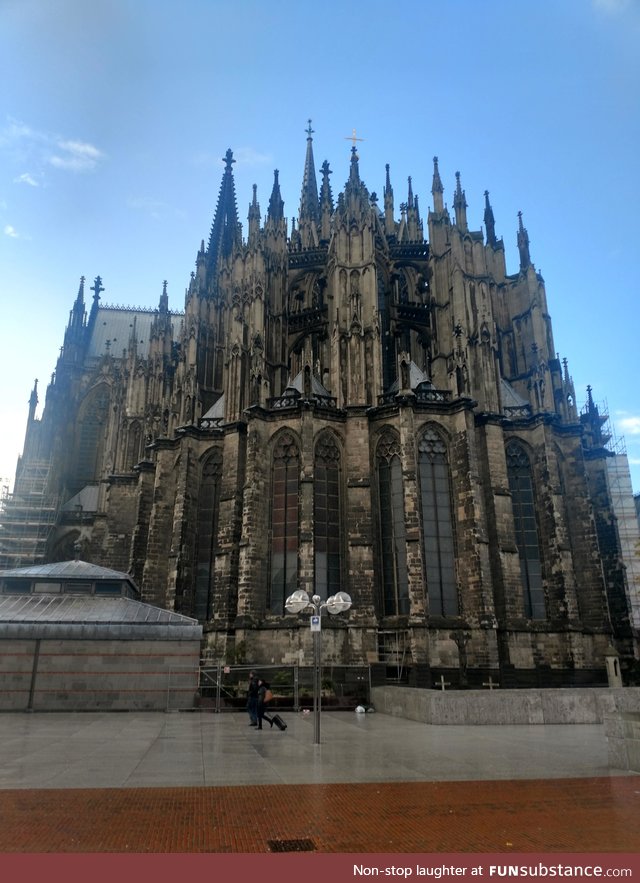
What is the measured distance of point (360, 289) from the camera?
1355 inches

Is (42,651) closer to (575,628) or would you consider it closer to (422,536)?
(422,536)

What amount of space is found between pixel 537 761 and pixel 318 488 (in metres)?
21.3

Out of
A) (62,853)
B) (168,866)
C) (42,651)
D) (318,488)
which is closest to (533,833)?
(168,866)

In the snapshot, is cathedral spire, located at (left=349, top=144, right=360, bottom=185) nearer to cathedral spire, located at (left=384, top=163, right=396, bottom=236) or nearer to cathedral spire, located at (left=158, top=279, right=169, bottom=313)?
cathedral spire, located at (left=384, top=163, right=396, bottom=236)

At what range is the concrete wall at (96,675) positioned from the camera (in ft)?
69.1

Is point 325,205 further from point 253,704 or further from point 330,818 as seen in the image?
point 330,818

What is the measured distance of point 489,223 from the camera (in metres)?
40.9

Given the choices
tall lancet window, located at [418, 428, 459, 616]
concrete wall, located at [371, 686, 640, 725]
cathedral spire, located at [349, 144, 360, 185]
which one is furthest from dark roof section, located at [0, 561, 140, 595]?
cathedral spire, located at [349, 144, 360, 185]

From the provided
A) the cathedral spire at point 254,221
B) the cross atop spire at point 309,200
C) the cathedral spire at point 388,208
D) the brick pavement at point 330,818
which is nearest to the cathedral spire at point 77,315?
the cross atop spire at point 309,200

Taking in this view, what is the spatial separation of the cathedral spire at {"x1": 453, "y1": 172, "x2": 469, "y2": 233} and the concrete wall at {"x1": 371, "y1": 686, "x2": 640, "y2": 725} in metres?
27.7

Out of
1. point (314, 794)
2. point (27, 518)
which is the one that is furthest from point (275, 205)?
point (314, 794)

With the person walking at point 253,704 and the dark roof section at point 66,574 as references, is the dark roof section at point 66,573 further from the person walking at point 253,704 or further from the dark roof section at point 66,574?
the person walking at point 253,704

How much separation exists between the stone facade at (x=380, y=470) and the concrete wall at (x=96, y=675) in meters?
5.97

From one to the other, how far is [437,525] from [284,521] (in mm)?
7331
